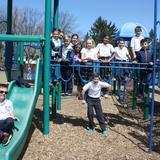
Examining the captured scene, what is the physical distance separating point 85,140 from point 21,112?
4.76ft

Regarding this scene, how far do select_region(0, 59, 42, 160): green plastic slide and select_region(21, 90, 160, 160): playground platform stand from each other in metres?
0.52

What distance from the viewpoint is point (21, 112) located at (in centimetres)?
848

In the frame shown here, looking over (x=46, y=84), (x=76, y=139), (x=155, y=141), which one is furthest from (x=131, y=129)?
(x=46, y=84)

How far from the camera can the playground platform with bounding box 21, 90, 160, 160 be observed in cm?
768

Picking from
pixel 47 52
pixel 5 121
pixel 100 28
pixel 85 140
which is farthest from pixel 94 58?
pixel 100 28

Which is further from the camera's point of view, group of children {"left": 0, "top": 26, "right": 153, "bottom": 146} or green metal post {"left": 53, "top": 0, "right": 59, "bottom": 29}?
green metal post {"left": 53, "top": 0, "right": 59, "bottom": 29}

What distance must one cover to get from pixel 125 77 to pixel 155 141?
2.44 metres

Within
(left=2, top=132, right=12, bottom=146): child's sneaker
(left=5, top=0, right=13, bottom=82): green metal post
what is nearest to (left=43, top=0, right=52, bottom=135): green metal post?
(left=2, top=132, right=12, bottom=146): child's sneaker

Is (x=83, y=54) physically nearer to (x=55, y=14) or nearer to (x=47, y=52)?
(x=47, y=52)

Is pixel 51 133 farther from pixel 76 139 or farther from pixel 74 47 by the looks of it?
A: pixel 74 47

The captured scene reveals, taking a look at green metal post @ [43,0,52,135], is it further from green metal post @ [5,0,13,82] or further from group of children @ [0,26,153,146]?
green metal post @ [5,0,13,82]

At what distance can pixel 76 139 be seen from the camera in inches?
339

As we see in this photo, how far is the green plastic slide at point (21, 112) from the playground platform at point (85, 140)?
520mm

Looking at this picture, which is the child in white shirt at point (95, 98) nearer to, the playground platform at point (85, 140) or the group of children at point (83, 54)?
the playground platform at point (85, 140)
